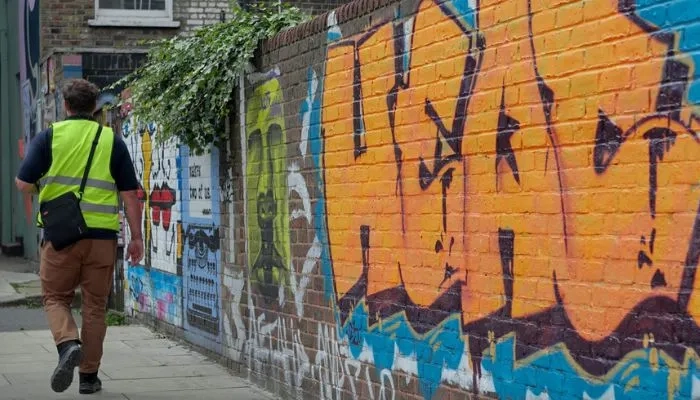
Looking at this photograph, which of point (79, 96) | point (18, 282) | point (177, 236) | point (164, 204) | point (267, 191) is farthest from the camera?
point (18, 282)

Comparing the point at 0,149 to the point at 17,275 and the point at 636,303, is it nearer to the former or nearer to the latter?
the point at 17,275

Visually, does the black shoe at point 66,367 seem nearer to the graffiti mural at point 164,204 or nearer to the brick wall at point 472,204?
the brick wall at point 472,204

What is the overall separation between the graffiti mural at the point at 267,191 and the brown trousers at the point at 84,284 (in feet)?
3.47

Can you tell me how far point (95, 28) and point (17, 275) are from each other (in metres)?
3.94

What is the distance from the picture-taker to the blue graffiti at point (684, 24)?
3.74 m

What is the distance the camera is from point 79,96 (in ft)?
24.0

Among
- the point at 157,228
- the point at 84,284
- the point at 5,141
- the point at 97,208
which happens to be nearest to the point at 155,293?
the point at 157,228

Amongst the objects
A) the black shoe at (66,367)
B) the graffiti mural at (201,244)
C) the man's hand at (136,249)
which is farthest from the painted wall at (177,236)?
the black shoe at (66,367)

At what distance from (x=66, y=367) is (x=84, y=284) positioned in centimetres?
67

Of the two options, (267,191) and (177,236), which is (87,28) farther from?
(267,191)

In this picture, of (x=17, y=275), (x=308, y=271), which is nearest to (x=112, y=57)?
(x=17, y=275)

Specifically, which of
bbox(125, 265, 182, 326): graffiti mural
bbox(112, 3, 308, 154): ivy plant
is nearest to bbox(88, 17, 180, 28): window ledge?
bbox(125, 265, 182, 326): graffiti mural

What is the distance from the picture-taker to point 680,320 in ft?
12.6

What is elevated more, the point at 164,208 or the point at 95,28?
the point at 95,28
